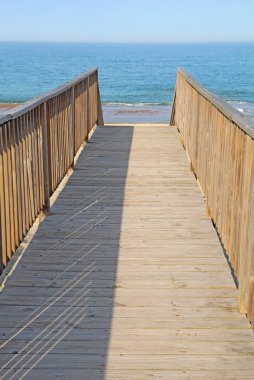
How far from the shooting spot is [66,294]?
413cm

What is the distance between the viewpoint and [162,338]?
3531mm

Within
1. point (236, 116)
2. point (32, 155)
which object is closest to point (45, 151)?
point (32, 155)

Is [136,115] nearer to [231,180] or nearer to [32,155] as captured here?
[32,155]

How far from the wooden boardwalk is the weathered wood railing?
31 cm

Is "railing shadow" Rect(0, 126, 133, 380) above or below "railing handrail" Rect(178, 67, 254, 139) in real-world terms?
below

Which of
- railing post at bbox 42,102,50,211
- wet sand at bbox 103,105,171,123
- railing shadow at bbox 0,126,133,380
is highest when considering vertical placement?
railing post at bbox 42,102,50,211

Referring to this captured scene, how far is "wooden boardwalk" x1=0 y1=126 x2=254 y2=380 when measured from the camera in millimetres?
3266

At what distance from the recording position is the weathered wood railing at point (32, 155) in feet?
13.6

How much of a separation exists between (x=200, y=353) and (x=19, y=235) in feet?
6.09

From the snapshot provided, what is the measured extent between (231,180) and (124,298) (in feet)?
3.97

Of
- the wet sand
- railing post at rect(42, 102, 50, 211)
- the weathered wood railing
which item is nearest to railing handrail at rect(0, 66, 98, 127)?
the weathered wood railing

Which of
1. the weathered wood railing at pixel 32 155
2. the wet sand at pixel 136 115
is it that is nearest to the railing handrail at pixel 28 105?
the weathered wood railing at pixel 32 155

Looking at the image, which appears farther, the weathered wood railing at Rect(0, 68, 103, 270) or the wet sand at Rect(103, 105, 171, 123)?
the wet sand at Rect(103, 105, 171, 123)

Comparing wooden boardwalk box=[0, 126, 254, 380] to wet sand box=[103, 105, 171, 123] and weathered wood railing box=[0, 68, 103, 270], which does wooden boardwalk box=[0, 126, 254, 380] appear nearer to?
weathered wood railing box=[0, 68, 103, 270]
